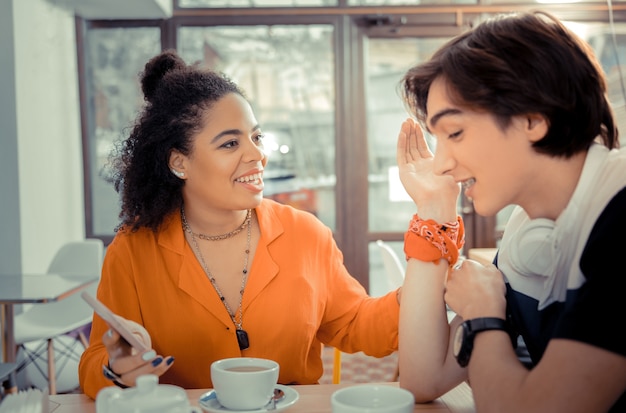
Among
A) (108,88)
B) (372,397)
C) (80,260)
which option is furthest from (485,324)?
(108,88)

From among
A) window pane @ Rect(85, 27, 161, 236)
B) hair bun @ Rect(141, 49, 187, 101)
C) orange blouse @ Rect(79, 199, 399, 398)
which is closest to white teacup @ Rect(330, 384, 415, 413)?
orange blouse @ Rect(79, 199, 399, 398)

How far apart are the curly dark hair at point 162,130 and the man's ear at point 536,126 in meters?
0.95

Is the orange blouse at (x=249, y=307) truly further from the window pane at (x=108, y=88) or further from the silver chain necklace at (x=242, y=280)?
the window pane at (x=108, y=88)

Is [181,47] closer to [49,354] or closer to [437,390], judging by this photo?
[49,354]

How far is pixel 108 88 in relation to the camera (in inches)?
205

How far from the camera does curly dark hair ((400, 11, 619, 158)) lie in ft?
3.84

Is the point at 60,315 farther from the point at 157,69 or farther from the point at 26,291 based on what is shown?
the point at 157,69

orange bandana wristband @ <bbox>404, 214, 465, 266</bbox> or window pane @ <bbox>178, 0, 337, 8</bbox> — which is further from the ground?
window pane @ <bbox>178, 0, 337, 8</bbox>

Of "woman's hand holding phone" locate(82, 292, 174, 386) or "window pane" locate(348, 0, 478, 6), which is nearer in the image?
"woman's hand holding phone" locate(82, 292, 174, 386)

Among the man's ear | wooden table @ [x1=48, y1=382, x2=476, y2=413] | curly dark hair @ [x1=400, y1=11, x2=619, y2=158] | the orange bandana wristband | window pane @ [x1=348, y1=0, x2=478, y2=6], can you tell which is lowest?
wooden table @ [x1=48, y1=382, x2=476, y2=413]

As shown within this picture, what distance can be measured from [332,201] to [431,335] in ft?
12.7

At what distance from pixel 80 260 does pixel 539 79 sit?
320 centimetres

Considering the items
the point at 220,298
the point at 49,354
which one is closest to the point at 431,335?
the point at 220,298

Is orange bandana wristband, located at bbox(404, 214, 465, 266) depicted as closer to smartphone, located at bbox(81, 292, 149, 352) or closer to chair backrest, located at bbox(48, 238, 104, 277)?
smartphone, located at bbox(81, 292, 149, 352)
